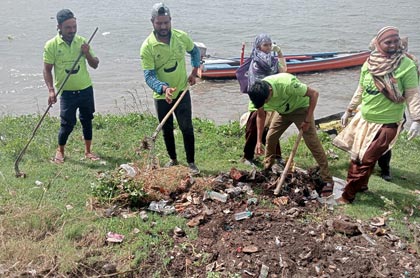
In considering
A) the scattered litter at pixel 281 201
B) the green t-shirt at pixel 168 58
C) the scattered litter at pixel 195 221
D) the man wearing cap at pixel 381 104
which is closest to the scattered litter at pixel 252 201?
the scattered litter at pixel 281 201

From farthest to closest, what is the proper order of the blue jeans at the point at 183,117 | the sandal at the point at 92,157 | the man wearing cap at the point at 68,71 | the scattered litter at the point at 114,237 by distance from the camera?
the sandal at the point at 92,157 → the man wearing cap at the point at 68,71 → the blue jeans at the point at 183,117 → the scattered litter at the point at 114,237

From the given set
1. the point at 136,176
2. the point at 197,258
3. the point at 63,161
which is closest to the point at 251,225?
the point at 197,258

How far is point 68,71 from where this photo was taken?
6.50 meters

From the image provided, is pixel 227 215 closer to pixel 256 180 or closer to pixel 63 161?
pixel 256 180

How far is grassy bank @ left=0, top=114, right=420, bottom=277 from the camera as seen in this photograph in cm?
429

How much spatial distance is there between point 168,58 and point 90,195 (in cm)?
198

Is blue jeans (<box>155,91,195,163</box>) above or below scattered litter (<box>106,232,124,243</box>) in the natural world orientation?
above

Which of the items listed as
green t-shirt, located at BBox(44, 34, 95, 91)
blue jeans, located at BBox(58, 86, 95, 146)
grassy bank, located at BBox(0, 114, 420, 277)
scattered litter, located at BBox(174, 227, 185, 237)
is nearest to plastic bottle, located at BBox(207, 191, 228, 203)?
grassy bank, located at BBox(0, 114, 420, 277)

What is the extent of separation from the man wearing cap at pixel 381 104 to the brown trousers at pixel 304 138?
0.39m

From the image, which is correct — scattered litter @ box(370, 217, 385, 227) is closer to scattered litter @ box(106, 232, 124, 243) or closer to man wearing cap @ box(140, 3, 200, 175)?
man wearing cap @ box(140, 3, 200, 175)

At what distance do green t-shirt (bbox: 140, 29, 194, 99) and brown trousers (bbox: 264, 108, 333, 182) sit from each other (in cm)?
135

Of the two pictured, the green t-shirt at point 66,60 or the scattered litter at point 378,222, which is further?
the green t-shirt at point 66,60

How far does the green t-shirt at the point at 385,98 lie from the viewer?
5.22m

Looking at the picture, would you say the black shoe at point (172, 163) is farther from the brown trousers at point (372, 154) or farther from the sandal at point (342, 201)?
the brown trousers at point (372, 154)
